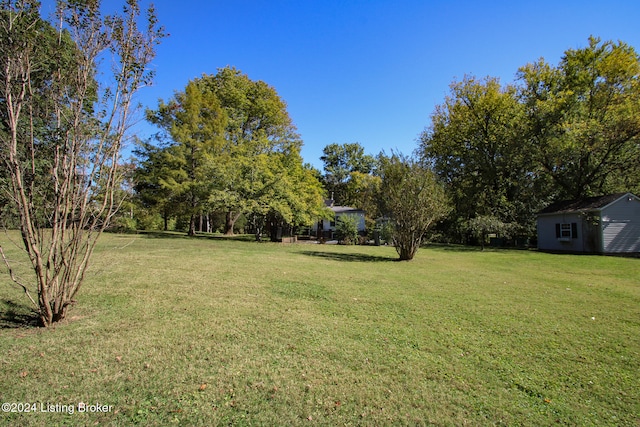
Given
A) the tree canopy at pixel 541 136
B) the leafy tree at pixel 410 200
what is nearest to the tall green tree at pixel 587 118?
the tree canopy at pixel 541 136

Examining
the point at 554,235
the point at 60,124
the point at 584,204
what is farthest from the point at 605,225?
the point at 60,124

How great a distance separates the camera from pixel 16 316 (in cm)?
469

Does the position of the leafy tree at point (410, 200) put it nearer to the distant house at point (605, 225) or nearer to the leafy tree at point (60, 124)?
the leafy tree at point (60, 124)

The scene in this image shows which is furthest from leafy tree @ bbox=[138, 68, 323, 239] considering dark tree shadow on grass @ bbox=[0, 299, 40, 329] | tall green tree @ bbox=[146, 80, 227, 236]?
dark tree shadow on grass @ bbox=[0, 299, 40, 329]

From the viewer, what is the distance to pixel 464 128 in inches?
1126

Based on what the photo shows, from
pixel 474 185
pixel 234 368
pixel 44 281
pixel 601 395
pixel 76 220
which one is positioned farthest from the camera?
pixel 474 185

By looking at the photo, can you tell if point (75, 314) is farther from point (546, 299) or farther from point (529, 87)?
point (529, 87)

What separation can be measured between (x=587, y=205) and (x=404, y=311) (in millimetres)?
20838

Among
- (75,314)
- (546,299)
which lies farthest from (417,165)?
(75,314)

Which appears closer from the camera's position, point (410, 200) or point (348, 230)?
point (410, 200)

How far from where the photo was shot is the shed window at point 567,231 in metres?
20.7

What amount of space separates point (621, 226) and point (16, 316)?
26.4 metres

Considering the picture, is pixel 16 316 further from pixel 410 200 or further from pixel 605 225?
pixel 605 225

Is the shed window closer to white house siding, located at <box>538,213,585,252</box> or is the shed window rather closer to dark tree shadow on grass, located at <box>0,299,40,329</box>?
white house siding, located at <box>538,213,585,252</box>
